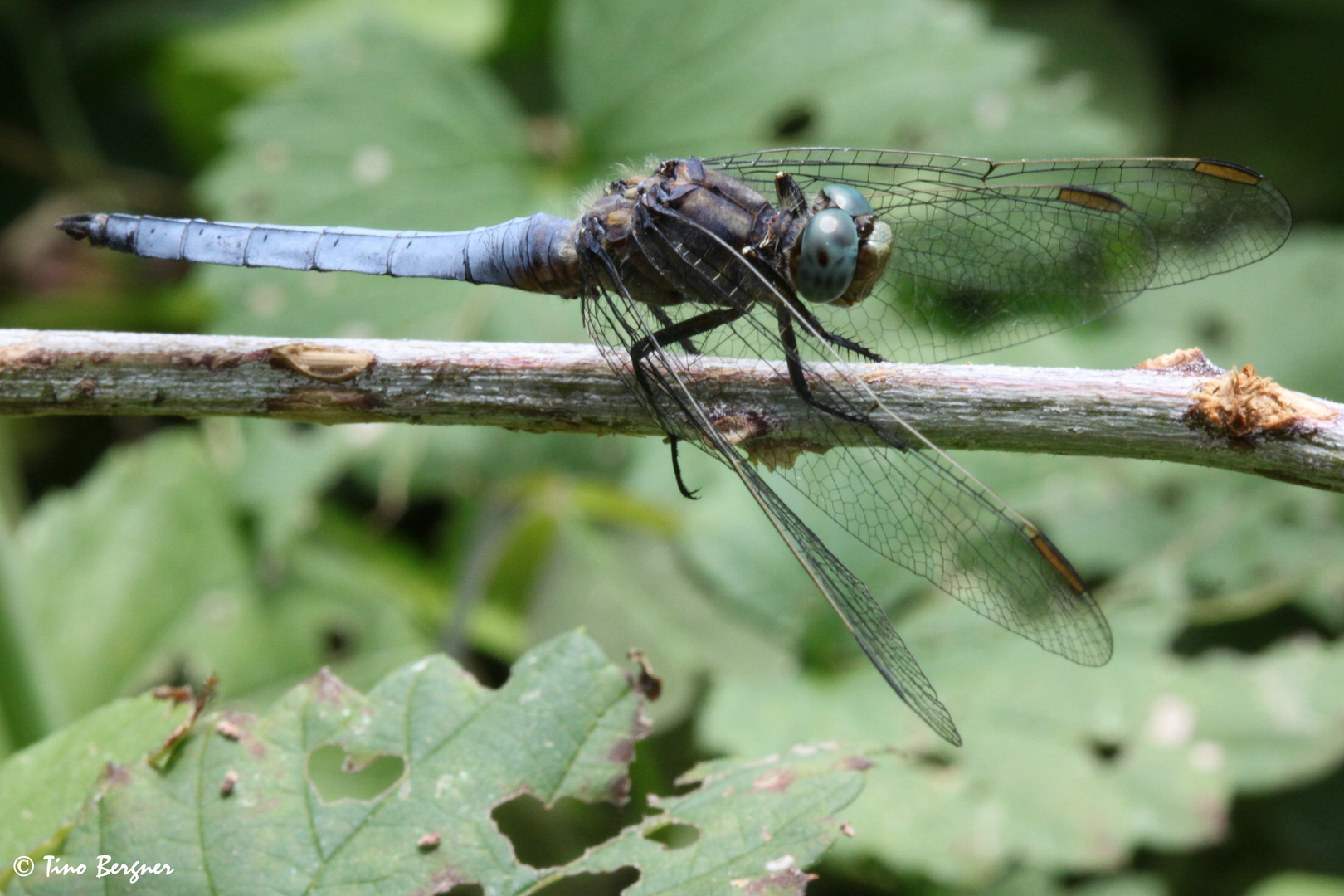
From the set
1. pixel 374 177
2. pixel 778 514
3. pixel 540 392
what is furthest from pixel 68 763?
pixel 374 177

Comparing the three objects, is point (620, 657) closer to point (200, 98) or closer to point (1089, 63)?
point (200, 98)

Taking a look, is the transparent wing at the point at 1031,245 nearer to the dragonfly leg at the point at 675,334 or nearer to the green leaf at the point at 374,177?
the dragonfly leg at the point at 675,334

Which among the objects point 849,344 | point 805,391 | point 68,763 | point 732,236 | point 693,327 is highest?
point 732,236

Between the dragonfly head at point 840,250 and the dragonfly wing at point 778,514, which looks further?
the dragonfly head at point 840,250

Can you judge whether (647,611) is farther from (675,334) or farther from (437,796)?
(437,796)

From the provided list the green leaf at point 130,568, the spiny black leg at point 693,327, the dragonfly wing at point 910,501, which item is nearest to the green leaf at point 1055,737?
the dragonfly wing at point 910,501

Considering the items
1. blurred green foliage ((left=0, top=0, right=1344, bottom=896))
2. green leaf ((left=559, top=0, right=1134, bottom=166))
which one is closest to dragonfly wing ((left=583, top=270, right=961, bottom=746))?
blurred green foliage ((left=0, top=0, right=1344, bottom=896))
